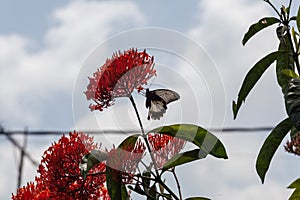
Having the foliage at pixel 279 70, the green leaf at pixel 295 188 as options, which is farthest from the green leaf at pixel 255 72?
the green leaf at pixel 295 188

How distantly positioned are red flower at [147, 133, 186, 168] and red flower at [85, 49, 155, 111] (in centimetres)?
6

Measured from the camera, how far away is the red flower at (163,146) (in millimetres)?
624

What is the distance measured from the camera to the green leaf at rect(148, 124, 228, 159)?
604 mm

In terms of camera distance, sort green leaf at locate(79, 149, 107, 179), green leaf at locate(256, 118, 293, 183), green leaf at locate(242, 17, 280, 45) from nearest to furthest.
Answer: green leaf at locate(79, 149, 107, 179) → green leaf at locate(256, 118, 293, 183) → green leaf at locate(242, 17, 280, 45)

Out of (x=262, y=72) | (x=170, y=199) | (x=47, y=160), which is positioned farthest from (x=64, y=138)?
(x=262, y=72)

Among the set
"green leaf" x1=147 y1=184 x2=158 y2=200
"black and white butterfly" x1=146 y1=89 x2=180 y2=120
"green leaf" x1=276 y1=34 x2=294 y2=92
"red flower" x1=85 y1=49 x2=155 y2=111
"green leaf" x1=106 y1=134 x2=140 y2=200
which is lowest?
"green leaf" x1=147 y1=184 x2=158 y2=200

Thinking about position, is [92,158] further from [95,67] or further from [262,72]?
[262,72]

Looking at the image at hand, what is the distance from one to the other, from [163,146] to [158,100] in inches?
2.0

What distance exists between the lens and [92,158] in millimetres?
590

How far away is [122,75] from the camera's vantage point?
0.60 m

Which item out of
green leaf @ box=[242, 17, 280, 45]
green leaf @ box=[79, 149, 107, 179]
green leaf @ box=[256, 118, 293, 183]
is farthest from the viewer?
green leaf @ box=[242, 17, 280, 45]

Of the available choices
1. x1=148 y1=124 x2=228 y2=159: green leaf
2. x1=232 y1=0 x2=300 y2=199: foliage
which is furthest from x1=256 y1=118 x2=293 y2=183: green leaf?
x1=148 y1=124 x2=228 y2=159: green leaf

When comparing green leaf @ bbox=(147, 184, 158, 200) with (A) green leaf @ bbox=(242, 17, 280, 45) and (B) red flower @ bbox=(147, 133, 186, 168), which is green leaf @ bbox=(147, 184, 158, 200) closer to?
(B) red flower @ bbox=(147, 133, 186, 168)

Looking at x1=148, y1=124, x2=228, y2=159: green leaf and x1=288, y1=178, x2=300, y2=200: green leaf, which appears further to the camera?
x1=288, y1=178, x2=300, y2=200: green leaf
